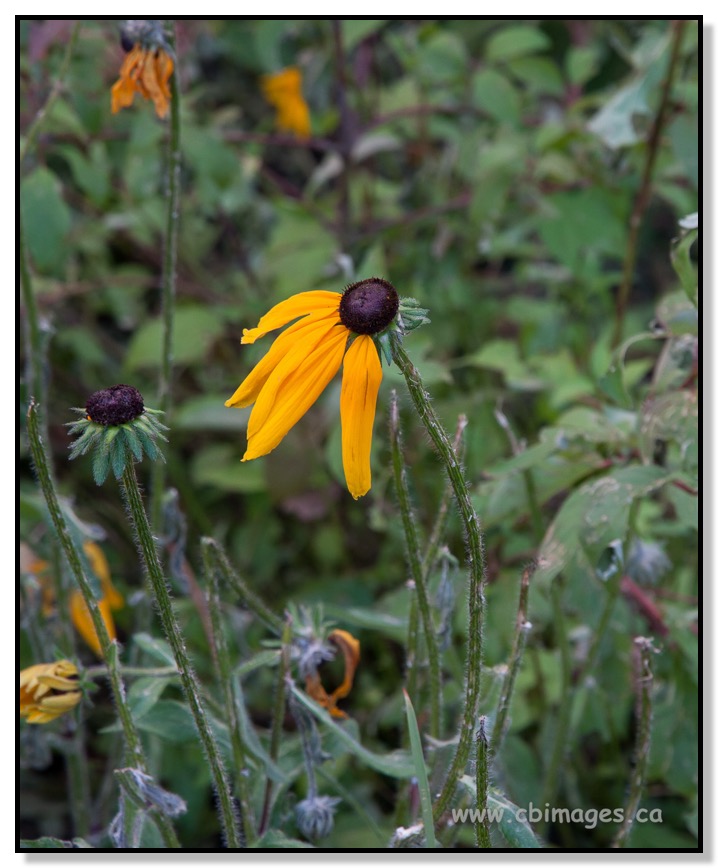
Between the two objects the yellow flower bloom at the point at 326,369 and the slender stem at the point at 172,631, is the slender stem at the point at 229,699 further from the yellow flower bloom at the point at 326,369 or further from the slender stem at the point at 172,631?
the yellow flower bloom at the point at 326,369

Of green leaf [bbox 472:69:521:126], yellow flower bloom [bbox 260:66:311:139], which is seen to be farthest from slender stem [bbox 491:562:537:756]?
yellow flower bloom [bbox 260:66:311:139]

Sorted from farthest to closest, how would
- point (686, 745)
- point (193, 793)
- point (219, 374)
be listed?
point (219, 374), point (193, 793), point (686, 745)

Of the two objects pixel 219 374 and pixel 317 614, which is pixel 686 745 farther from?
pixel 219 374

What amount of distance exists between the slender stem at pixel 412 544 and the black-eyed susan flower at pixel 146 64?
490 mm

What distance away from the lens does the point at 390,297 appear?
705 millimetres

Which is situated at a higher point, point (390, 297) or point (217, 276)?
point (217, 276)

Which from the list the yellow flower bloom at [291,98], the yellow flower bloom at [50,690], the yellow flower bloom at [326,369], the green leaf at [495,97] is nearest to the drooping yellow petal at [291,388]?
the yellow flower bloom at [326,369]

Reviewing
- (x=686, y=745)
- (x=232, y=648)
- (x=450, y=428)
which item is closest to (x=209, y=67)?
(x=450, y=428)

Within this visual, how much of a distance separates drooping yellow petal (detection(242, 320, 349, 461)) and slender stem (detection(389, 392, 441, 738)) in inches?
6.3

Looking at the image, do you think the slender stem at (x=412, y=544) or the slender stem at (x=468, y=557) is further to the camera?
the slender stem at (x=412, y=544)

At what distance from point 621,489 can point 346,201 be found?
1119mm

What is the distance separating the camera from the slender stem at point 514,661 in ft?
2.76

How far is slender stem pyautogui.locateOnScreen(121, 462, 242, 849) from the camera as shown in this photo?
0.72m

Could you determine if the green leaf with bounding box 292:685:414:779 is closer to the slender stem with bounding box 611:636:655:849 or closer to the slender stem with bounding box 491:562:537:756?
the slender stem with bounding box 491:562:537:756
